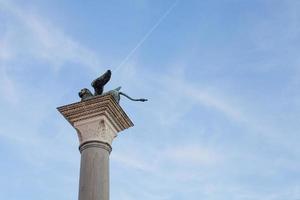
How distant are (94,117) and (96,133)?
1.37 ft

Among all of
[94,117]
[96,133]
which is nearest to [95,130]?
[96,133]

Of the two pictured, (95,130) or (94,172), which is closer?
(94,172)

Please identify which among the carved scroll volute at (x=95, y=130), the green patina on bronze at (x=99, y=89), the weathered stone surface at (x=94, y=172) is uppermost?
the green patina on bronze at (x=99, y=89)

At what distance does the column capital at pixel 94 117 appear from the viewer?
952 cm

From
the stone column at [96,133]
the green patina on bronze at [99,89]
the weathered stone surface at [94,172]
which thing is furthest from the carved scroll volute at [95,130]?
the green patina on bronze at [99,89]

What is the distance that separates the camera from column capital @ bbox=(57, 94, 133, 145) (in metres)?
9.52

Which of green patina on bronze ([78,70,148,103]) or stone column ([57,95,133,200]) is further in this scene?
green patina on bronze ([78,70,148,103])

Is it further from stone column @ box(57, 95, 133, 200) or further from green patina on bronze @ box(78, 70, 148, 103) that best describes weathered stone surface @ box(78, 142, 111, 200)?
green patina on bronze @ box(78, 70, 148, 103)

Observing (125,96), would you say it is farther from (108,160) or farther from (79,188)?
(79,188)

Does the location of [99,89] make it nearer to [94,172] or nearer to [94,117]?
[94,117]

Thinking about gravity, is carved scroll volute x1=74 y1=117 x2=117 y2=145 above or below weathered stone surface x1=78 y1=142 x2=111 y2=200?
above

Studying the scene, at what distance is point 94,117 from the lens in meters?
9.73

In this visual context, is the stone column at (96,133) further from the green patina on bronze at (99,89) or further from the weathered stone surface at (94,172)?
the green patina on bronze at (99,89)

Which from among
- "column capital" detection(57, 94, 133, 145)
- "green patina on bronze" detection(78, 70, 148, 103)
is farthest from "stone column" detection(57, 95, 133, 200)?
"green patina on bronze" detection(78, 70, 148, 103)
